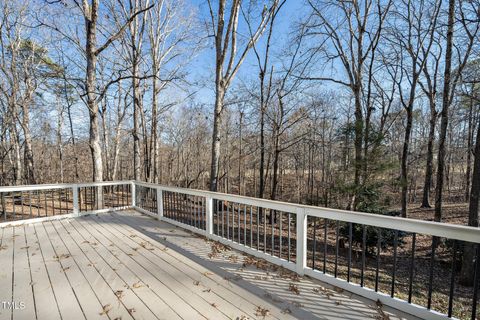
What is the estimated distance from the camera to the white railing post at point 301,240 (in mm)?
2730

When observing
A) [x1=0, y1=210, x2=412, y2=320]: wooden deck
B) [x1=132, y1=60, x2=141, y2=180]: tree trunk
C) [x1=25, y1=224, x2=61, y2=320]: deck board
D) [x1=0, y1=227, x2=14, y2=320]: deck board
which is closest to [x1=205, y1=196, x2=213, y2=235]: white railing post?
[x1=0, y1=210, x2=412, y2=320]: wooden deck

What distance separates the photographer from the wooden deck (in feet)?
6.80

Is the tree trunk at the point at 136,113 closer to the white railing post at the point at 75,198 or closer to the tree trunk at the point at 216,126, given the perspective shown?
the tree trunk at the point at 216,126

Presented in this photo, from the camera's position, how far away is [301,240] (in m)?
2.75

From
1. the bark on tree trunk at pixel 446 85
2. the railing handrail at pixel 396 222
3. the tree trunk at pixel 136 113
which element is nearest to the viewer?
the railing handrail at pixel 396 222

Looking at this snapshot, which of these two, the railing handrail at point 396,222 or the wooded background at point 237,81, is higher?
the wooded background at point 237,81

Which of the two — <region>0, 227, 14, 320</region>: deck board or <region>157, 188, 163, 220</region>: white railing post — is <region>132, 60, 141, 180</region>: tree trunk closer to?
<region>157, 188, 163, 220</region>: white railing post

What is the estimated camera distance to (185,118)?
709 inches

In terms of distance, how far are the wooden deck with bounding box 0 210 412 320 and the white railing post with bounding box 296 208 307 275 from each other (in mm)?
130

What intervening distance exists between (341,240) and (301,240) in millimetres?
5115

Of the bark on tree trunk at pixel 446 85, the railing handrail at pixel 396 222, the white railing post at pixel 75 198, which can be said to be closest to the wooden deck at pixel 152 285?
the railing handrail at pixel 396 222

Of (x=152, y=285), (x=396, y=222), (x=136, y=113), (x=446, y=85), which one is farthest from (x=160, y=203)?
(x=446, y=85)

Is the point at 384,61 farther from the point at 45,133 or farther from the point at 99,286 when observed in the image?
the point at 45,133

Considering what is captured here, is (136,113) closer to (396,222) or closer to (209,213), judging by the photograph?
(209,213)
